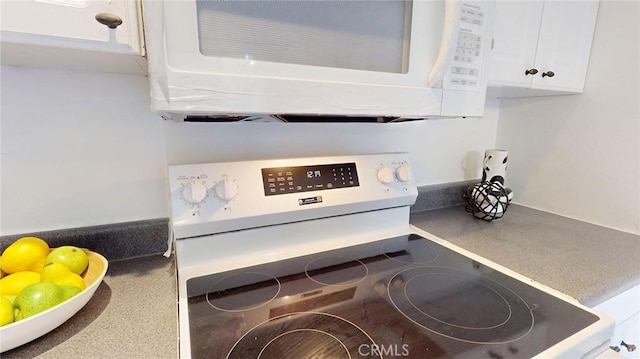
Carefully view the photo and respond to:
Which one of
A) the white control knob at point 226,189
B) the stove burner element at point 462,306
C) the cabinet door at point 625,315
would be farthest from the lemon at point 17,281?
the cabinet door at point 625,315

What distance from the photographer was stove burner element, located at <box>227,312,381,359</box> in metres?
0.48

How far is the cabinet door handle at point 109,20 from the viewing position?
448mm

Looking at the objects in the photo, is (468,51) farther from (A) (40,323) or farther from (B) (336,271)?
(A) (40,323)

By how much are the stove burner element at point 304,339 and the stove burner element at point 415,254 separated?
31 centimetres

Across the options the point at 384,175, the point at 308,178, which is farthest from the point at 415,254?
the point at 308,178

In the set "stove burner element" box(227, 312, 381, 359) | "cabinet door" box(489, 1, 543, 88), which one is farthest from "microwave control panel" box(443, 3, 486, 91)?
"stove burner element" box(227, 312, 381, 359)

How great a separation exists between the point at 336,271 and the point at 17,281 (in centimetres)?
61

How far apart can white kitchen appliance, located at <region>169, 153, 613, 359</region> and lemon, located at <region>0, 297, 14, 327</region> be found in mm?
237

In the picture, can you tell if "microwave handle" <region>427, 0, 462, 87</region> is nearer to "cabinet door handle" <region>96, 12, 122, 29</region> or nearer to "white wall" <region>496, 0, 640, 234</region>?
"cabinet door handle" <region>96, 12, 122, 29</region>

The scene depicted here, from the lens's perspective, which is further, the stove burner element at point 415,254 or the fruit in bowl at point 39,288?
the stove burner element at point 415,254

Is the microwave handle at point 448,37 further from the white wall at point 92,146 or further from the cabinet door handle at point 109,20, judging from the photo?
the cabinet door handle at point 109,20

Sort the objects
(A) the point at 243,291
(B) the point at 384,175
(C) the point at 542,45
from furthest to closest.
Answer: (C) the point at 542,45, (B) the point at 384,175, (A) the point at 243,291

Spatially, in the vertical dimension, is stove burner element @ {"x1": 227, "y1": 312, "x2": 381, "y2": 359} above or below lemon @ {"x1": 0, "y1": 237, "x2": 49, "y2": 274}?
below

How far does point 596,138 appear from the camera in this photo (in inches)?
42.7
